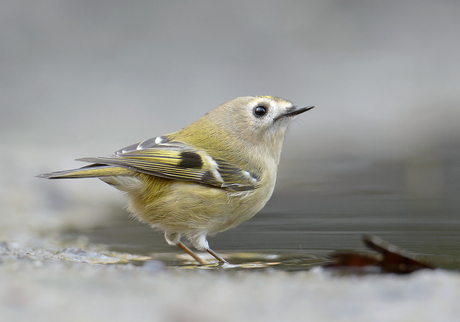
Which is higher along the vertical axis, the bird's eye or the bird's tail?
the bird's eye

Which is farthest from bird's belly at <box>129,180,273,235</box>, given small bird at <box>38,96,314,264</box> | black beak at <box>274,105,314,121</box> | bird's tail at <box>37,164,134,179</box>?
black beak at <box>274,105,314,121</box>

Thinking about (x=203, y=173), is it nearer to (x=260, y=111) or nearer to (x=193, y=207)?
(x=193, y=207)

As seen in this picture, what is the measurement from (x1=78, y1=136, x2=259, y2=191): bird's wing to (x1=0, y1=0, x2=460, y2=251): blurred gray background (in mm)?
431

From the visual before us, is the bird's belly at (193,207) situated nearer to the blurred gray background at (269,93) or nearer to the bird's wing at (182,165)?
the bird's wing at (182,165)

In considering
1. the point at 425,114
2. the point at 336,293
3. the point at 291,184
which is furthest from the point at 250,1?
the point at 336,293

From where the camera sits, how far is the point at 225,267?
9.06 ft

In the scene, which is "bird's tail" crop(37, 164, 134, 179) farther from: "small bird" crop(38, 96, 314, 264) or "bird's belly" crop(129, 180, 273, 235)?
"bird's belly" crop(129, 180, 273, 235)

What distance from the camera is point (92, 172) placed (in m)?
2.65

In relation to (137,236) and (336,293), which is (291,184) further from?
(336,293)

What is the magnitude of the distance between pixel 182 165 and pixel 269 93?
181 inches

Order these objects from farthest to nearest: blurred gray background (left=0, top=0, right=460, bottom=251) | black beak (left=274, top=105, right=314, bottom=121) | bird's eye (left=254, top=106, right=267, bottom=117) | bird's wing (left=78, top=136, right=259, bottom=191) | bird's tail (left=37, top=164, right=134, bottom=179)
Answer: blurred gray background (left=0, top=0, right=460, bottom=251) → bird's eye (left=254, top=106, right=267, bottom=117) → black beak (left=274, top=105, right=314, bottom=121) → bird's wing (left=78, top=136, right=259, bottom=191) → bird's tail (left=37, top=164, right=134, bottom=179)

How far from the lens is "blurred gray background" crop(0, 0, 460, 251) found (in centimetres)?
402

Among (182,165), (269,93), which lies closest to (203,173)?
(182,165)

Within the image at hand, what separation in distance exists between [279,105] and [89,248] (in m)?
1.35
